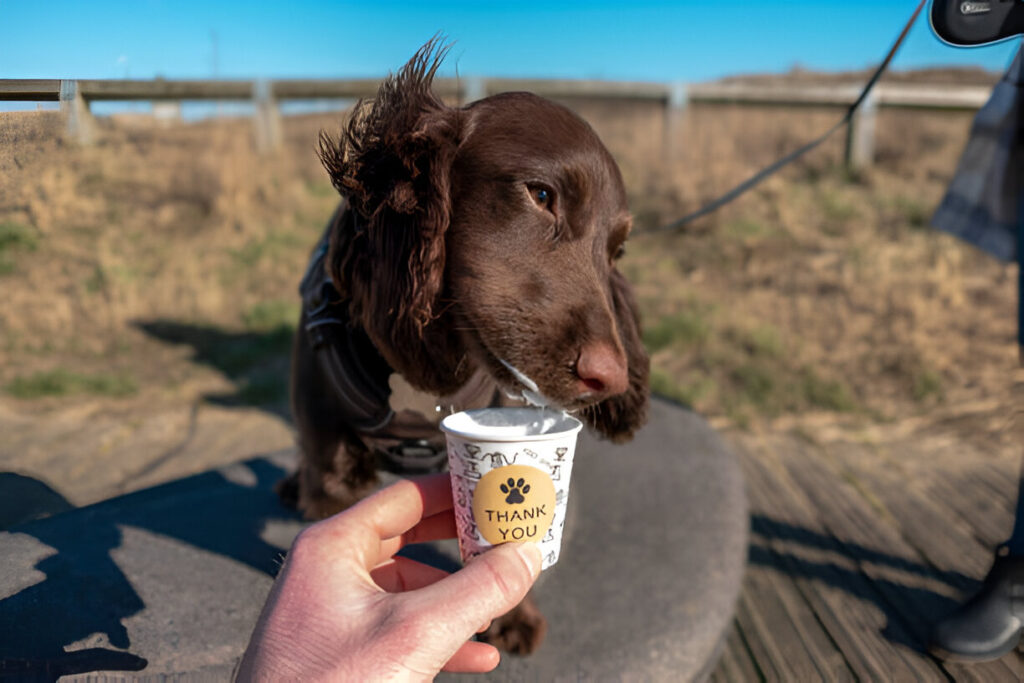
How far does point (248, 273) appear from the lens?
6629 millimetres

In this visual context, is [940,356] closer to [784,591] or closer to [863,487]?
[863,487]

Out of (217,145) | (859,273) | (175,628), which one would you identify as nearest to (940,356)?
(859,273)

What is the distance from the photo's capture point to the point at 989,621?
5.49 feet

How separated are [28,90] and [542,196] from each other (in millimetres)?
898

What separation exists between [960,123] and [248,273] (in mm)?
10279

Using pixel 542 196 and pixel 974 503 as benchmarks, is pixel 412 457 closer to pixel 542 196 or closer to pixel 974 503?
pixel 542 196

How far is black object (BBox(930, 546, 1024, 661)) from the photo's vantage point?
1.59 metres

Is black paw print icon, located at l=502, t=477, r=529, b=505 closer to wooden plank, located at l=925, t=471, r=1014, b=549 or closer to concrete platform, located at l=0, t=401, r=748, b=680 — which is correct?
concrete platform, located at l=0, t=401, r=748, b=680

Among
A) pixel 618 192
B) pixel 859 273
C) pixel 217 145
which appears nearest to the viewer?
pixel 618 192

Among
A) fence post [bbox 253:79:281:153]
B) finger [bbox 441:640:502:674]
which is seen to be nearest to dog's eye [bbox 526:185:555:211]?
finger [bbox 441:640:502:674]

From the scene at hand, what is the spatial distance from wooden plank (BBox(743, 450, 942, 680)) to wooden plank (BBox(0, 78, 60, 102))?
207cm

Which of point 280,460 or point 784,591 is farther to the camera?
point 280,460

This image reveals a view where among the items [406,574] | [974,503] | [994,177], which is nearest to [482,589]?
[406,574]

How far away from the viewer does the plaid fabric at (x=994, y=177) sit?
82.5 inches
